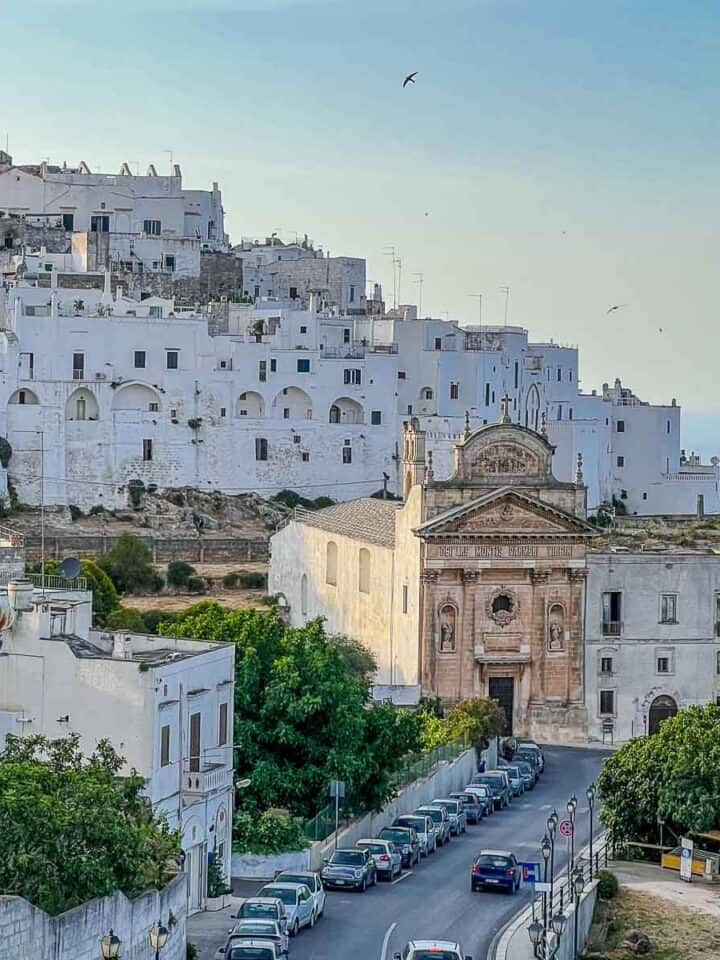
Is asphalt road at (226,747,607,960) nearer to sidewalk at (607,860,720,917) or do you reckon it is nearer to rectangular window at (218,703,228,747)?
sidewalk at (607,860,720,917)

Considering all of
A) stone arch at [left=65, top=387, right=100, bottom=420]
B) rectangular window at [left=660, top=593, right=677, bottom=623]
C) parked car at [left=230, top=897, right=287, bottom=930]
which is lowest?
parked car at [left=230, top=897, right=287, bottom=930]

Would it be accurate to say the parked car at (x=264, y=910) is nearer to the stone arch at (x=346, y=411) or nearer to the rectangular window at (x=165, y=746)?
the rectangular window at (x=165, y=746)

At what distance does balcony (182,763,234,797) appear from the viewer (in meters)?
37.3

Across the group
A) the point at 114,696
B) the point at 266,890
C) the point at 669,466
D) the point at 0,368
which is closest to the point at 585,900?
the point at 266,890

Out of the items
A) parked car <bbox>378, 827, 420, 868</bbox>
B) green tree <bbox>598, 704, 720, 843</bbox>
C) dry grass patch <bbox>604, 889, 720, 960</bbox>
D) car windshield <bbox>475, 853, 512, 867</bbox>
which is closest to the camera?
dry grass patch <bbox>604, 889, 720, 960</bbox>

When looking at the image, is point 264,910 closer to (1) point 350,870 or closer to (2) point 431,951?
(2) point 431,951

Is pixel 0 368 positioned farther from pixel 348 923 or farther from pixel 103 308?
pixel 348 923

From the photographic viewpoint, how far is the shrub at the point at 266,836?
39.9 m

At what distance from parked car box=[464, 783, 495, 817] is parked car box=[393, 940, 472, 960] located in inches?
618

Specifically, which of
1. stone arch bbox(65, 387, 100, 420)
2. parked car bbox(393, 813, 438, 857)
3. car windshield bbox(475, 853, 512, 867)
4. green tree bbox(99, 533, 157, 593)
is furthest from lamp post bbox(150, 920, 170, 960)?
stone arch bbox(65, 387, 100, 420)

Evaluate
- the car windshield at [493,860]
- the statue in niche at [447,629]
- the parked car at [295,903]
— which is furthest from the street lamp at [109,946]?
the statue in niche at [447,629]

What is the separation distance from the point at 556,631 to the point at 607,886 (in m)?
20.4

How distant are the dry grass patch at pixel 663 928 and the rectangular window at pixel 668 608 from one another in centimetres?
1979

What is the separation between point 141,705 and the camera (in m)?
35.7
